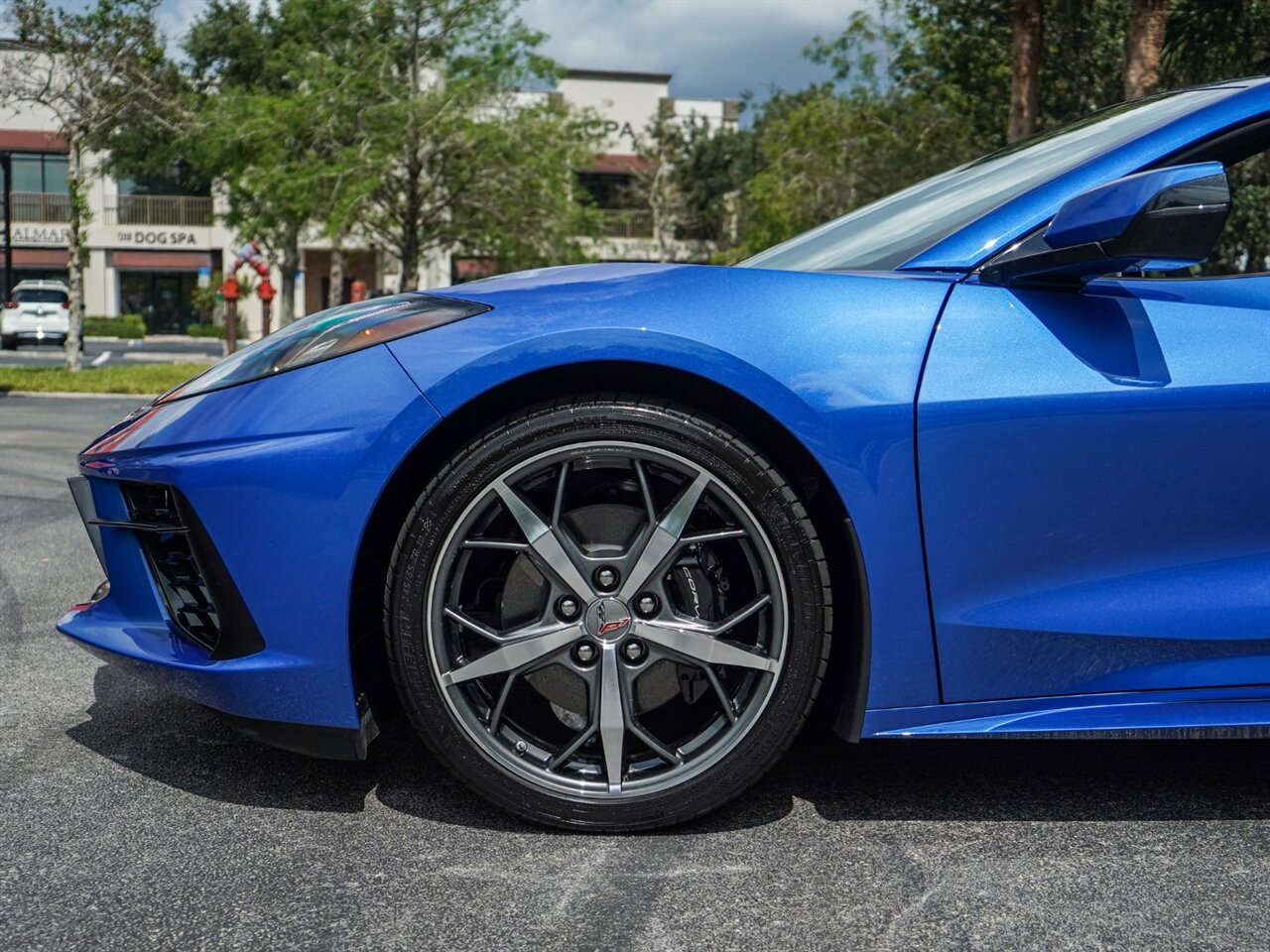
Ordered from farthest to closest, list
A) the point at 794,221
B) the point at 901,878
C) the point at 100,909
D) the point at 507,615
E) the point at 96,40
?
the point at 794,221, the point at 96,40, the point at 507,615, the point at 901,878, the point at 100,909

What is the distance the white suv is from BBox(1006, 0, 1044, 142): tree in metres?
27.4

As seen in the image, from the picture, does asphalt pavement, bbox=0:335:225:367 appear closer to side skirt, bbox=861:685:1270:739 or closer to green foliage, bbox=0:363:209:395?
green foliage, bbox=0:363:209:395

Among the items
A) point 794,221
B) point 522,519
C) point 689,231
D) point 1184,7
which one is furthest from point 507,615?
point 689,231

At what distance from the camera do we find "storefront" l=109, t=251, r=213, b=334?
51438mm

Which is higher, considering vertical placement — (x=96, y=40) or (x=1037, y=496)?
(x=96, y=40)

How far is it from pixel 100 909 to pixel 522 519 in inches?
36.2

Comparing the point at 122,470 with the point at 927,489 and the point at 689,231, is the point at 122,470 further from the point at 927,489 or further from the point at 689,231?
the point at 689,231

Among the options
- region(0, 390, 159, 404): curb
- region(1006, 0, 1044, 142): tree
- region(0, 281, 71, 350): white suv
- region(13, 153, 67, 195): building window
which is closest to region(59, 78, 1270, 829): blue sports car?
region(1006, 0, 1044, 142): tree

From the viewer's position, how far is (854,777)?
2.72 m

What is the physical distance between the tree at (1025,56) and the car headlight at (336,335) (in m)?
14.6

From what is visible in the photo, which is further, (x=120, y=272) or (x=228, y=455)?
(x=120, y=272)

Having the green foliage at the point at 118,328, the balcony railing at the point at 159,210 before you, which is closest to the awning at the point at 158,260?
the balcony railing at the point at 159,210

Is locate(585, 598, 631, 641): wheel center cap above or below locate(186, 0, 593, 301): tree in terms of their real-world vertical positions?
below

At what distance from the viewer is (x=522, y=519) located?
2.33m
